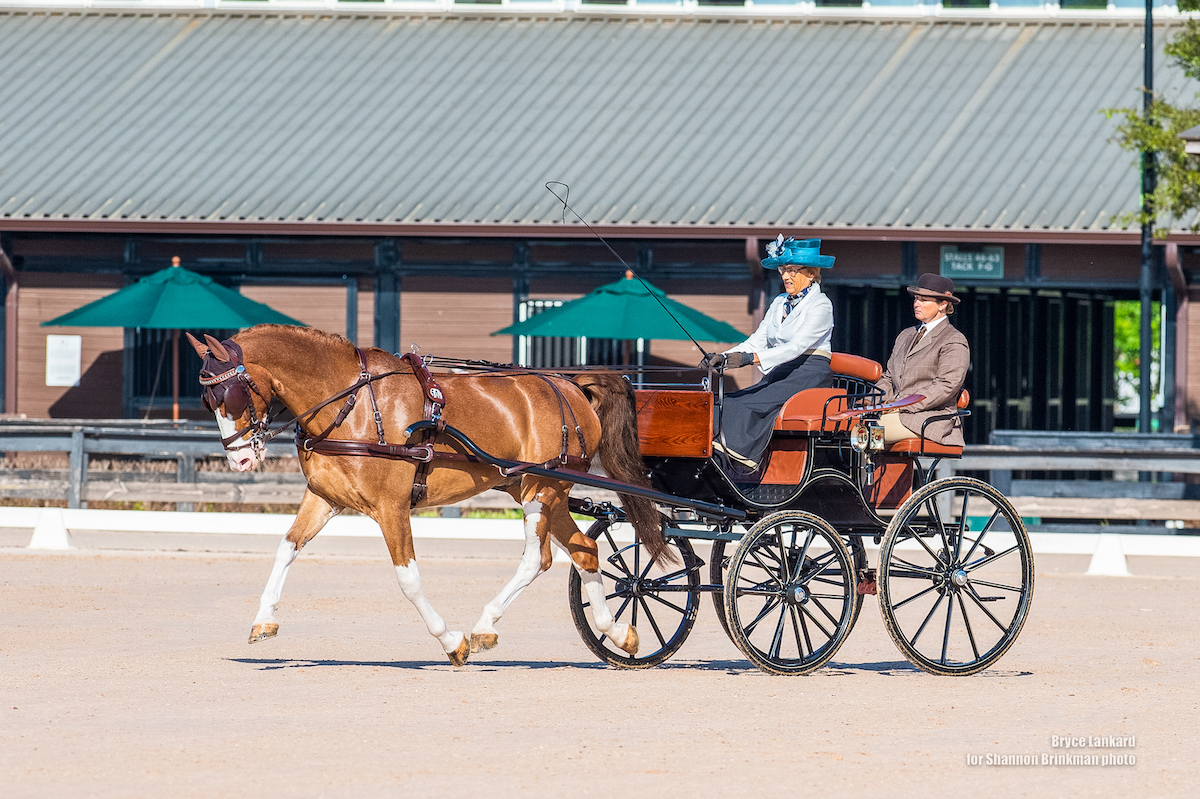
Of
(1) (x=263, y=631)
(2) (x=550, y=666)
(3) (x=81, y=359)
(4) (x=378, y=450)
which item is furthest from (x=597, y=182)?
(1) (x=263, y=631)

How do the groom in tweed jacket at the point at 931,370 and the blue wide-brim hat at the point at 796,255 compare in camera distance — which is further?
the blue wide-brim hat at the point at 796,255

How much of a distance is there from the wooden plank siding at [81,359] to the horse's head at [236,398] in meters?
14.9

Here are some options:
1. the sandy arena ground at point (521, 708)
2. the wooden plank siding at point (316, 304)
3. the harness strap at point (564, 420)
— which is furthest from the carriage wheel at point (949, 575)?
the wooden plank siding at point (316, 304)

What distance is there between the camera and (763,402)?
9.66m

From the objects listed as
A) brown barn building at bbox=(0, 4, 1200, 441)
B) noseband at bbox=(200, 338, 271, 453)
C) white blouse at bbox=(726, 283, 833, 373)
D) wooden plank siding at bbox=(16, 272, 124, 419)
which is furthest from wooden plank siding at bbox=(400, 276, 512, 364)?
noseband at bbox=(200, 338, 271, 453)

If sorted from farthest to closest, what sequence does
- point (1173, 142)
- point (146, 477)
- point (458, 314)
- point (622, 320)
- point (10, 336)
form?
point (10, 336) → point (458, 314) → point (622, 320) → point (1173, 142) → point (146, 477)

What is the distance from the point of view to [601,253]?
22.3m

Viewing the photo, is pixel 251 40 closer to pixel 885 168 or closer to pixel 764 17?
pixel 764 17

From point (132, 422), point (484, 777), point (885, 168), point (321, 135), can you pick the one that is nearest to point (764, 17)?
point (885, 168)

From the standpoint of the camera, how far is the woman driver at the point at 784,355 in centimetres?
958

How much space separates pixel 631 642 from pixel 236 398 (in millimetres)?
2594

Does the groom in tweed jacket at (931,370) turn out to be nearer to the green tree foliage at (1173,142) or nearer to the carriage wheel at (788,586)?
the carriage wheel at (788,586)

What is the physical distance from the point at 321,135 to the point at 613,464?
14.8 m

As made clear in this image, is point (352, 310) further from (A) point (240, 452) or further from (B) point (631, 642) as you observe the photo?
(A) point (240, 452)
